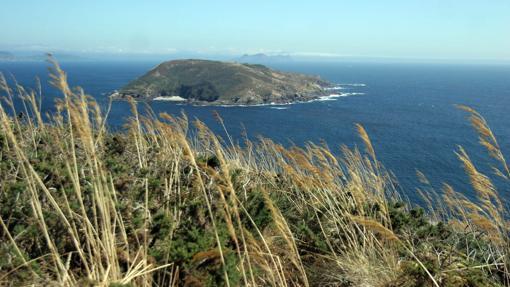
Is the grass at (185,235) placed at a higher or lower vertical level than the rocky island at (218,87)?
higher

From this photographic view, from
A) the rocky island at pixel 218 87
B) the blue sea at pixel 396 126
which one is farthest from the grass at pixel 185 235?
the rocky island at pixel 218 87

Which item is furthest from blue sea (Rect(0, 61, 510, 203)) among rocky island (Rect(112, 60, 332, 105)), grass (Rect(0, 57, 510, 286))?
grass (Rect(0, 57, 510, 286))

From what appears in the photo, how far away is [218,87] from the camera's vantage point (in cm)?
10212

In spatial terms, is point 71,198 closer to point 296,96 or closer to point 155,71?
point 296,96

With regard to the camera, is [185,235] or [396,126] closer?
[185,235]

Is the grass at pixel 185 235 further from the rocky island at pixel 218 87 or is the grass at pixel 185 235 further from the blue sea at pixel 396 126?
the rocky island at pixel 218 87

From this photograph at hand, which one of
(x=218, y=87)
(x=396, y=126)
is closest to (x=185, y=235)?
(x=396, y=126)

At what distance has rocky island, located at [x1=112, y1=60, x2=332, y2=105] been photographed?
Answer: 95188mm

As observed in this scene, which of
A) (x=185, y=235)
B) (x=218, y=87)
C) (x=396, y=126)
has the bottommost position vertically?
(x=396, y=126)

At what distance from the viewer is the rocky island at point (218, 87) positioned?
9519 centimetres

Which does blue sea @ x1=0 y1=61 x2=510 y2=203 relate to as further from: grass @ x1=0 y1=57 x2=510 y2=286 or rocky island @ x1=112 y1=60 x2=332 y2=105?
grass @ x1=0 y1=57 x2=510 y2=286

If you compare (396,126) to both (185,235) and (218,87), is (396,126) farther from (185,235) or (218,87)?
(185,235)

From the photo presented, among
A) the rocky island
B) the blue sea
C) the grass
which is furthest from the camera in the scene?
the rocky island

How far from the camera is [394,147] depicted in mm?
46281
